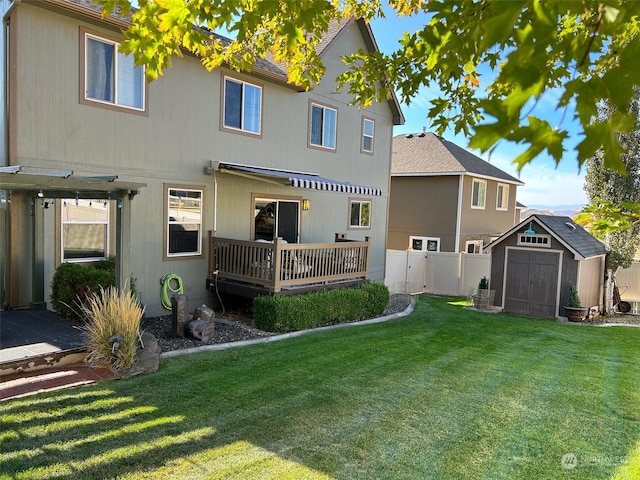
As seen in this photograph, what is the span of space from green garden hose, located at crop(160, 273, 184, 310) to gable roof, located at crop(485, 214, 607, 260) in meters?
10.9

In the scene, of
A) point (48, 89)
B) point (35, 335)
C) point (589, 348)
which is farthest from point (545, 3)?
point (589, 348)

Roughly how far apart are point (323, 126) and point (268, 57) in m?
2.56

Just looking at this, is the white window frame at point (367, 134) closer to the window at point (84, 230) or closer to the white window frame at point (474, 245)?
the white window frame at point (474, 245)

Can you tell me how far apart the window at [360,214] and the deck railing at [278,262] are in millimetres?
3792

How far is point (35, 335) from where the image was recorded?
6758mm

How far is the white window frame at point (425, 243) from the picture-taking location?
2178cm

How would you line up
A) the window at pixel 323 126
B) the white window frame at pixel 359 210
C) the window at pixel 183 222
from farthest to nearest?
the white window frame at pixel 359 210, the window at pixel 323 126, the window at pixel 183 222

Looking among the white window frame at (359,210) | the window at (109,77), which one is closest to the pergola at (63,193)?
the window at (109,77)

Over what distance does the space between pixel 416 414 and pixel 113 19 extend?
860cm

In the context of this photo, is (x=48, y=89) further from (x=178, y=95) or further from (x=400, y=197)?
(x=400, y=197)

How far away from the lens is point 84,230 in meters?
8.91

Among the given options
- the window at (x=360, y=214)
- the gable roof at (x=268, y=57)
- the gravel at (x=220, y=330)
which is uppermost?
the gable roof at (x=268, y=57)

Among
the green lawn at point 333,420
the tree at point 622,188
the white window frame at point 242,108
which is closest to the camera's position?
the green lawn at point 333,420

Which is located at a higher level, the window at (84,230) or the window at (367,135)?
the window at (367,135)
